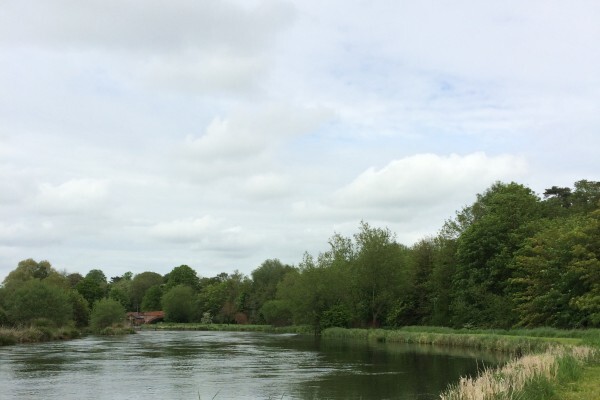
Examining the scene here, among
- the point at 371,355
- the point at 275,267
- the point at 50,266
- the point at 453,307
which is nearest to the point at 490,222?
the point at 453,307

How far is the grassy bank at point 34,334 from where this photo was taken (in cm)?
5756

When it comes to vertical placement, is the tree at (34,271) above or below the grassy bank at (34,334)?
above

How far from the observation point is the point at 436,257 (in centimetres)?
6488

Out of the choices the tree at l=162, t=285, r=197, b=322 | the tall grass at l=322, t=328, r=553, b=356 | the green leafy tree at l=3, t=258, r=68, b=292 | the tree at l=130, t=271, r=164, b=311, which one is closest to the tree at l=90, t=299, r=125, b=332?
the green leafy tree at l=3, t=258, r=68, b=292

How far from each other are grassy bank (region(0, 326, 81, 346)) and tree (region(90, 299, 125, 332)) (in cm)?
1477

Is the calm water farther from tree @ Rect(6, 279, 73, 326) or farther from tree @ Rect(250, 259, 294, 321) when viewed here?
tree @ Rect(250, 259, 294, 321)

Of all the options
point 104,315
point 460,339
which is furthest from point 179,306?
point 460,339

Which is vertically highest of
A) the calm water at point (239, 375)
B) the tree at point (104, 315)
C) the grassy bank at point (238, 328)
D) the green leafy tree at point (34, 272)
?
the green leafy tree at point (34, 272)

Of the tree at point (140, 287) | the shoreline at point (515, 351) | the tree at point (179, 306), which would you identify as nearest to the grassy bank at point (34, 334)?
→ the shoreline at point (515, 351)

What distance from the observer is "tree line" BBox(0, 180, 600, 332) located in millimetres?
43812

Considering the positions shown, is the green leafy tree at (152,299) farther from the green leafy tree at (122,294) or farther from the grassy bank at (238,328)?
the grassy bank at (238,328)

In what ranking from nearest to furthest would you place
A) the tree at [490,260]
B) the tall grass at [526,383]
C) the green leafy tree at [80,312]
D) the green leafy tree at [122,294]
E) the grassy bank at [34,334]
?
1. the tall grass at [526,383]
2. the tree at [490,260]
3. the grassy bank at [34,334]
4. the green leafy tree at [80,312]
5. the green leafy tree at [122,294]

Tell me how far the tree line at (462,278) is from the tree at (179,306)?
91.5 ft

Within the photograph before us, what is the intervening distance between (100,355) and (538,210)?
43.6m
